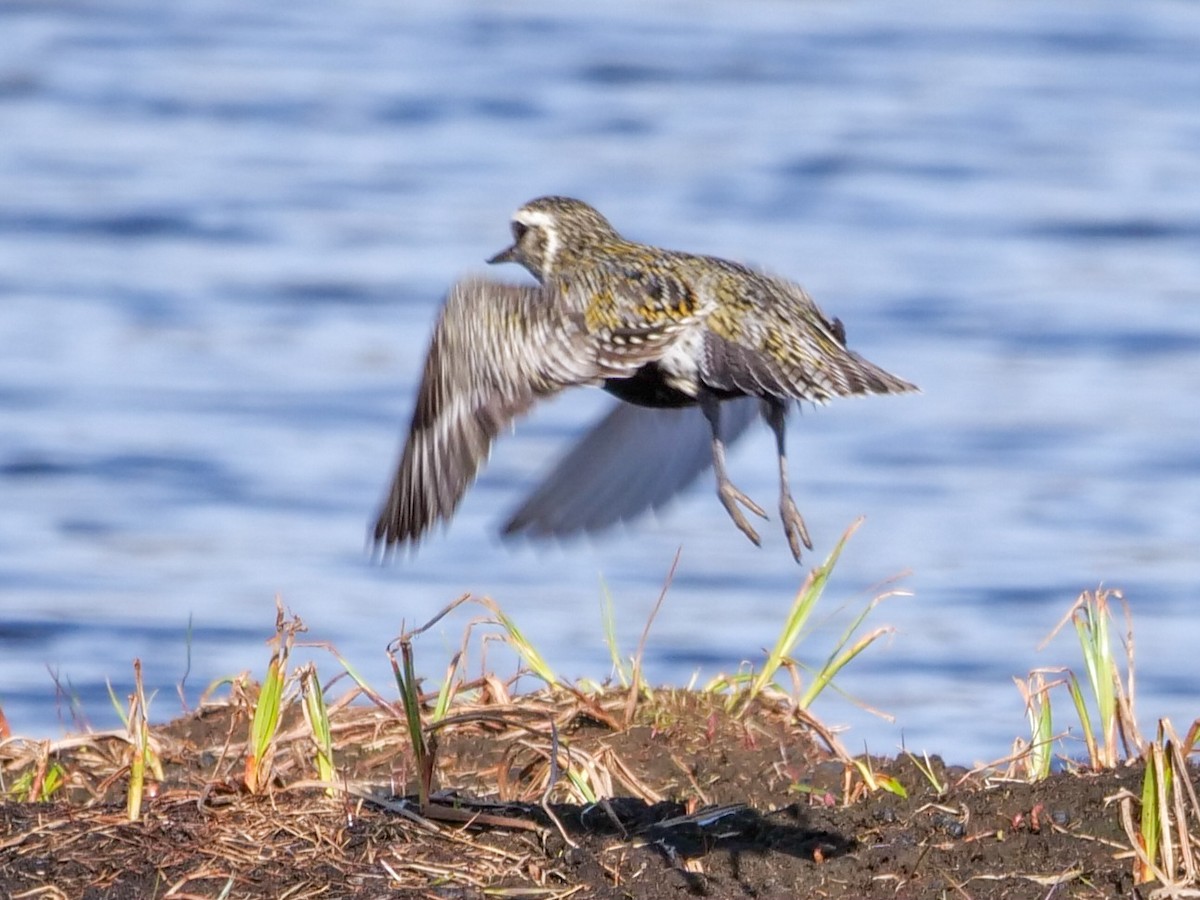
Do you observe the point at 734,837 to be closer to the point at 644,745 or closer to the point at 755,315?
the point at 644,745

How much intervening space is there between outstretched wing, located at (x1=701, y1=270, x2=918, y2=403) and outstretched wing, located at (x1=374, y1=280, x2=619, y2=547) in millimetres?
411

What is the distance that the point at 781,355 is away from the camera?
649 centimetres

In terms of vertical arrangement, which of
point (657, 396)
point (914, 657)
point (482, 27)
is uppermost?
point (482, 27)

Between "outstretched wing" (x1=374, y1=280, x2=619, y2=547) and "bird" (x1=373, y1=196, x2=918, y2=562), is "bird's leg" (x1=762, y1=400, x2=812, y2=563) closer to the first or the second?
"bird" (x1=373, y1=196, x2=918, y2=562)

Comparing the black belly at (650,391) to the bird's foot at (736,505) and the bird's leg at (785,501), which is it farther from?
the bird's foot at (736,505)

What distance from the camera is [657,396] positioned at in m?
6.47

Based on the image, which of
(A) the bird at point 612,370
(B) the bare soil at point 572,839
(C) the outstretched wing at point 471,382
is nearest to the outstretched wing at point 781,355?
(A) the bird at point 612,370

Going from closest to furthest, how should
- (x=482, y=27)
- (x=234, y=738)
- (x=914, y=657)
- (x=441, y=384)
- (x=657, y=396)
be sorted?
1. (x=441, y=384)
2. (x=657, y=396)
3. (x=234, y=738)
4. (x=914, y=657)
5. (x=482, y=27)

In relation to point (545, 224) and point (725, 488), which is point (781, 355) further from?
point (545, 224)

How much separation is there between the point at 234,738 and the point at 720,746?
4.50 ft

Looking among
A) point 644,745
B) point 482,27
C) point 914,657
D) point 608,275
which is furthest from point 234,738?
point 482,27

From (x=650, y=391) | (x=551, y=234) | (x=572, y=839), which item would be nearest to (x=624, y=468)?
(x=551, y=234)

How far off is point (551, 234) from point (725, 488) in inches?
48.8

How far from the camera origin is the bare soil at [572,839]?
17.3 ft
